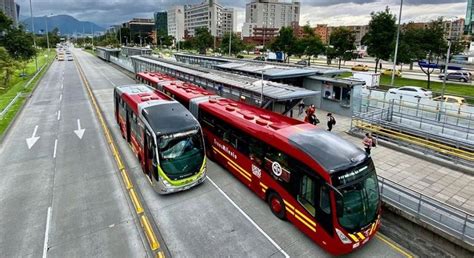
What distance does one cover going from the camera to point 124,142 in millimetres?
18078

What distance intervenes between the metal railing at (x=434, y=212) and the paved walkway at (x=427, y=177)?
1678 millimetres

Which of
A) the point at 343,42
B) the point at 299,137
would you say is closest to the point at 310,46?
the point at 343,42

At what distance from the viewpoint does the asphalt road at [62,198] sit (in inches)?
354

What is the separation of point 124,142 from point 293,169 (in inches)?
491

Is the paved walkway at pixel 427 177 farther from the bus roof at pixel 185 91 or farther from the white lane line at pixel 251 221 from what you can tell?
the bus roof at pixel 185 91

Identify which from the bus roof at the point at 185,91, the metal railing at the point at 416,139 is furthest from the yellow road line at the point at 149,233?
the metal railing at the point at 416,139

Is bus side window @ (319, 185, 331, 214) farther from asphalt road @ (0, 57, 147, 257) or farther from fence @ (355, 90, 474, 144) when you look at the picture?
fence @ (355, 90, 474, 144)

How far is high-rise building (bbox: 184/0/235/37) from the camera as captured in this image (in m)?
182

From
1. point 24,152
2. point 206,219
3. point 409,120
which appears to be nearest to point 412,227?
point 206,219

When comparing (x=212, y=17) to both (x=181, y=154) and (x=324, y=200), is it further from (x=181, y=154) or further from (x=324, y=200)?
(x=324, y=200)

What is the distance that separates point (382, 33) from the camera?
125 feet

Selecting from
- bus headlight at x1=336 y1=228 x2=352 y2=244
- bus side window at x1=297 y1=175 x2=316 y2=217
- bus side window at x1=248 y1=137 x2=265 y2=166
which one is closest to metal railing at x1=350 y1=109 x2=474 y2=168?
bus headlight at x1=336 y1=228 x2=352 y2=244

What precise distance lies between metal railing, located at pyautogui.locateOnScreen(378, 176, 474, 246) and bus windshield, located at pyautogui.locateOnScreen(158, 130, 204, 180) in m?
6.99

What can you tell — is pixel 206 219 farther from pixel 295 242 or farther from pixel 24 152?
pixel 24 152
